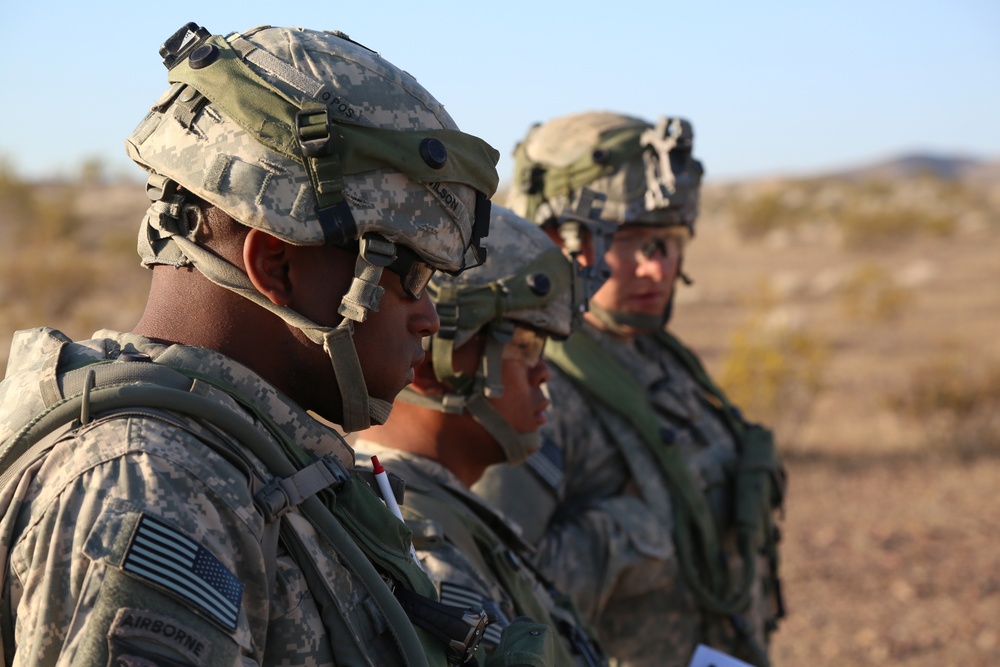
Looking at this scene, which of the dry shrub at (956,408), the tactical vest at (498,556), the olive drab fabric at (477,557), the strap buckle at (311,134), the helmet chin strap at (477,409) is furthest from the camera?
the dry shrub at (956,408)

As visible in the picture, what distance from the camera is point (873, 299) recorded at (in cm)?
2217

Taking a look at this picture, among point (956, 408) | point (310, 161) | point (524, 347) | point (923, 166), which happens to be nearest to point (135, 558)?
point (310, 161)

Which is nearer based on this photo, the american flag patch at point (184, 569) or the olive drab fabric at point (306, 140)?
the american flag patch at point (184, 569)

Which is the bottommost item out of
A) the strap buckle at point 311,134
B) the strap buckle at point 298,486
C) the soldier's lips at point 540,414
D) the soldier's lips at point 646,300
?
the strap buckle at point 298,486

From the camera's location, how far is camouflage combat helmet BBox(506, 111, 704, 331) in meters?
4.97

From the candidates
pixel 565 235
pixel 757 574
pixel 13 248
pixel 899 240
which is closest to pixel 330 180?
pixel 565 235

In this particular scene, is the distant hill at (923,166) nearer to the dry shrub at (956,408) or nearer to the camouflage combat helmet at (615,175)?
the dry shrub at (956,408)

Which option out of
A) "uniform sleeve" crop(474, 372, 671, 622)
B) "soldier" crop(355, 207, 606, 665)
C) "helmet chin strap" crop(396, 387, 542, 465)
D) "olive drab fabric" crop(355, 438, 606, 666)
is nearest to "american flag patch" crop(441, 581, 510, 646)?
"olive drab fabric" crop(355, 438, 606, 666)

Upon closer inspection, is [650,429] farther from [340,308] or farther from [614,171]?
[340,308]

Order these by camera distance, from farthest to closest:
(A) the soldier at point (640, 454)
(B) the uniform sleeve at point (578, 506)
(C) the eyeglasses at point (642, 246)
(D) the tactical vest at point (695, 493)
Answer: (C) the eyeglasses at point (642, 246), (D) the tactical vest at point (695, 493), (A) the soldier at point (640, 454), (B) the uniform sleeve at point (578, 506)

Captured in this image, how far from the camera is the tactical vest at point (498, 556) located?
298cm

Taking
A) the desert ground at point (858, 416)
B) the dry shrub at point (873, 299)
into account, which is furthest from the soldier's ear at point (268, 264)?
the dry shrub at point (873, 299)

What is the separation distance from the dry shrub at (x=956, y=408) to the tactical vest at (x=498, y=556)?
9.99 metres

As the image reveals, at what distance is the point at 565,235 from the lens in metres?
4.81
